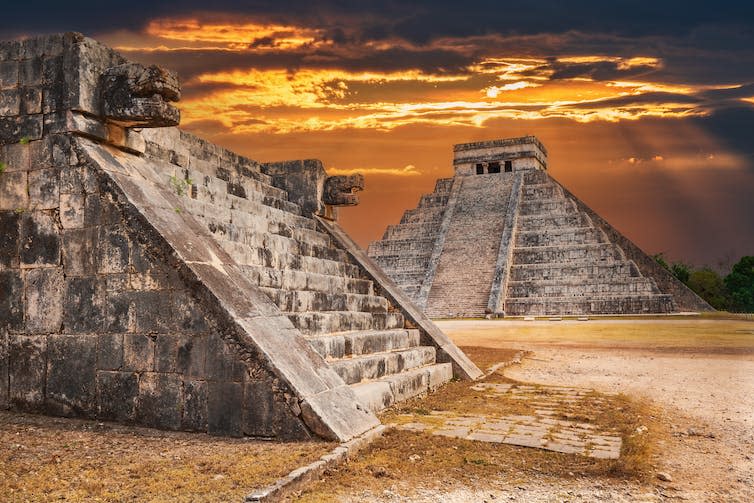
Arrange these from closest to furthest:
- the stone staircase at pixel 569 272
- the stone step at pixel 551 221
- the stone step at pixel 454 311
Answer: the stone staircase at pixel 569 272, the stone step at pixel 454 311, the stone step at pixel 551 221

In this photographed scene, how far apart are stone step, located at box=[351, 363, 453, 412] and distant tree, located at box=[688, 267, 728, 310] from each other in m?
46.0

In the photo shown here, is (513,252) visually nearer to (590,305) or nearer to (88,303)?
(590,305)

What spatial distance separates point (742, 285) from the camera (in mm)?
45875

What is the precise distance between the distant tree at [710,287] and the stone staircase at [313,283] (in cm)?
4608

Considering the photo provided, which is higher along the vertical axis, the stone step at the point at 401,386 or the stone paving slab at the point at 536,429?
the stone step at the point at 401,386

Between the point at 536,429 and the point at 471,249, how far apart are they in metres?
33.4

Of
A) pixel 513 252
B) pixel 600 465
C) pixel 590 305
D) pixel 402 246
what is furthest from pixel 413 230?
pixel 600 465

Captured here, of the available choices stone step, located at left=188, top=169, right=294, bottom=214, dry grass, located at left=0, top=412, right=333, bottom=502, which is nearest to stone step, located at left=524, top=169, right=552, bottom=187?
stone step, located at left=188, top=169, right=294, bottom=214

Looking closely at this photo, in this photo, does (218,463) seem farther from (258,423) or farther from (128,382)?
(128,382)

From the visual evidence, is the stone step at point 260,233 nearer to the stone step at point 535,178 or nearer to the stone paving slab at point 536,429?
the stone paving slab at point 536,429

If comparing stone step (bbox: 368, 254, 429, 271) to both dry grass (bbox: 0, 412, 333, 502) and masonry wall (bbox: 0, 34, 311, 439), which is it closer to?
masonry wall (bbox: 0, 34, 311, 439)

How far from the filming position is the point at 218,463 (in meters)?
4.12

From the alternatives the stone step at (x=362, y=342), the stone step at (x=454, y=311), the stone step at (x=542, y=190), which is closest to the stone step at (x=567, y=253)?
the stone step at (x=454, y=311)

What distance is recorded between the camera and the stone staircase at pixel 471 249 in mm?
34694
